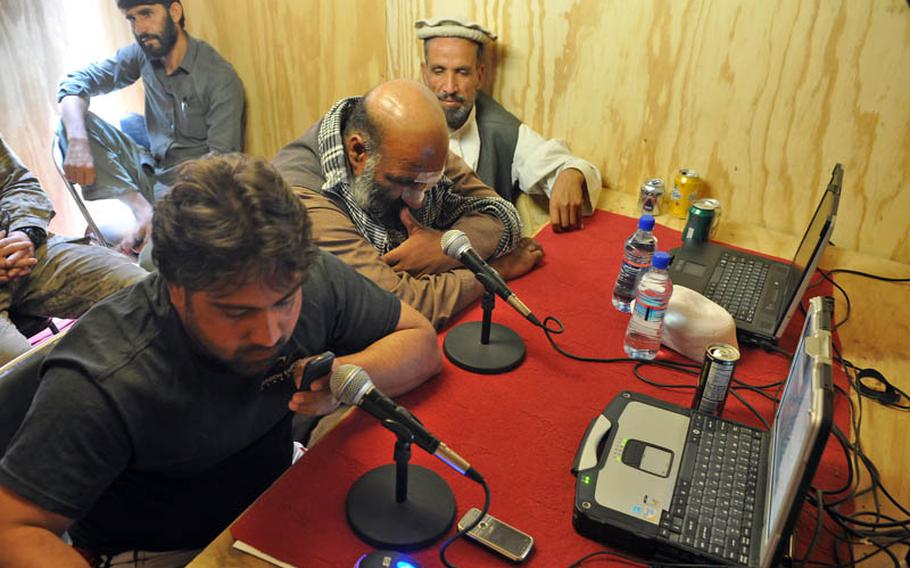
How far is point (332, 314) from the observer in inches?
44.4

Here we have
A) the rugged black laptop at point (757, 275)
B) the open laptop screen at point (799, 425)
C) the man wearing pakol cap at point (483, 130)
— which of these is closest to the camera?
the open laptop screen at point (799, 425)

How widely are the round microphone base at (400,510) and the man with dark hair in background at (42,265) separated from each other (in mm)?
1361

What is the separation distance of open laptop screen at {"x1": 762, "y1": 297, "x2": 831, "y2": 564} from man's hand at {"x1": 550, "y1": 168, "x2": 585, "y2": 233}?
98 centimetres

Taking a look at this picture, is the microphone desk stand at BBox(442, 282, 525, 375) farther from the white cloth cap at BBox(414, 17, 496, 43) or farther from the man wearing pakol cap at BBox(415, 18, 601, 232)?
the white cloth cap at BBox(414, 17, 496, 43)

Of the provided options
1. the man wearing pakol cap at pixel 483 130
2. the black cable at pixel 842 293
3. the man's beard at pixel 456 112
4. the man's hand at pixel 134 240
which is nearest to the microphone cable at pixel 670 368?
the black cable at pixel 842 293

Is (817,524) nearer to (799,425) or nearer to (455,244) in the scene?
(799,425)

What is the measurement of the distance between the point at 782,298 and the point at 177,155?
251 centimetres

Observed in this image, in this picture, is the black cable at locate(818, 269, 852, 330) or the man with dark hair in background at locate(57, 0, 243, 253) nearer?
the black cable at locate(818, 269, 852, 330)

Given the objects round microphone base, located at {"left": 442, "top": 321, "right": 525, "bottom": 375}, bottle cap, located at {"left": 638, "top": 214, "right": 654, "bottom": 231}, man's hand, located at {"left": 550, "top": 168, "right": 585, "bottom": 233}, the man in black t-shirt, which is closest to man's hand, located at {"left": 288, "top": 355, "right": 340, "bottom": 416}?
the man in black t-shirt

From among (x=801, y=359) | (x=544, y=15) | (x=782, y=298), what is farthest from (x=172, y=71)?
(x=801, y=359)

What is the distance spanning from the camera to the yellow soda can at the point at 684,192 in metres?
2.07

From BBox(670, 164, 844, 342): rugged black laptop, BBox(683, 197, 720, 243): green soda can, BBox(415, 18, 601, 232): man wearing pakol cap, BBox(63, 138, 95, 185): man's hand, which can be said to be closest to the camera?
BBox(670, 164, 844, 342): rugged black laptop

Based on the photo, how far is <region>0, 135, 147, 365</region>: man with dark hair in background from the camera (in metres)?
1.88

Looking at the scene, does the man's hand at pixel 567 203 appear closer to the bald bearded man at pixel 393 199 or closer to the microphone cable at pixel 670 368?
the bald bearded man at pixel 393 199
